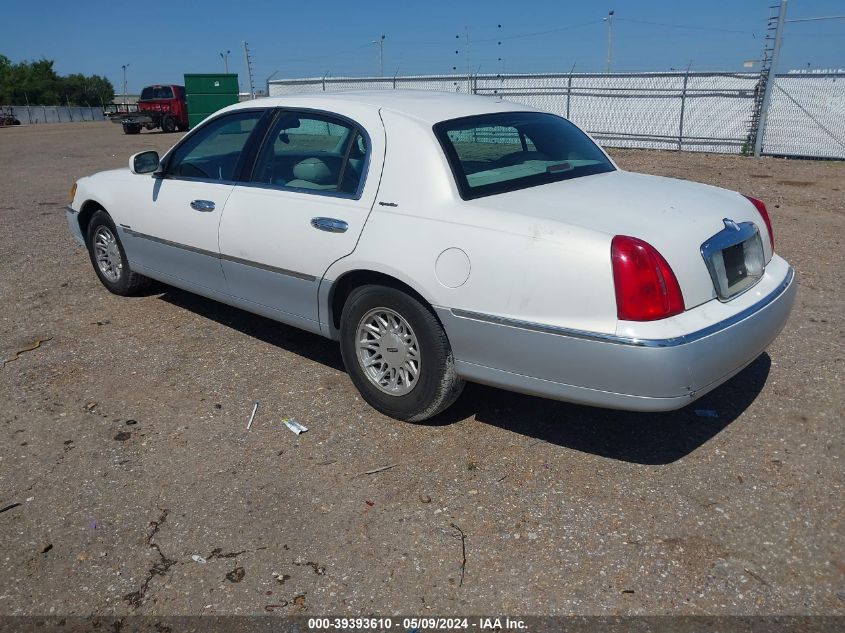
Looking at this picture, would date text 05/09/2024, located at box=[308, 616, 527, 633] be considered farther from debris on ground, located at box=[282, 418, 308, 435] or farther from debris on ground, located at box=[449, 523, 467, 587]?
debris on ground, located at box=[282, 418, 308, 435]

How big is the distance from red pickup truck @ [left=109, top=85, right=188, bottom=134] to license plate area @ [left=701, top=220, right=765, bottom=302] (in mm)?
31458

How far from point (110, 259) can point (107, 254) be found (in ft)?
0.18

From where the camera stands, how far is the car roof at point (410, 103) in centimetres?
399

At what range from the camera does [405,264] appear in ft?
11.6

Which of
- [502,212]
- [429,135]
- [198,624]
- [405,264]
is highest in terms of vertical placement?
[429,135]

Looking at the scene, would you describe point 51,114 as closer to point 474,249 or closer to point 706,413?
point 474,249

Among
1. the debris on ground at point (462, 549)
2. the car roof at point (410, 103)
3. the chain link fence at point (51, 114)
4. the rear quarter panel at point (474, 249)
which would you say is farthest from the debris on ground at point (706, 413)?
the chain link fence at point (51, 114)

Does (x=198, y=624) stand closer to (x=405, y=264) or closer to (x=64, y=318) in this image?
(x=405, y=264)

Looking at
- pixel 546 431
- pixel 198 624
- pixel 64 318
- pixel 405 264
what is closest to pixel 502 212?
pixel 405 264

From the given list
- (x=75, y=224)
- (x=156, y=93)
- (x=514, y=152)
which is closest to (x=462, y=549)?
(x=514, y=152)

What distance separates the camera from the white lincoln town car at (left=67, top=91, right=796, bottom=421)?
3.06 m

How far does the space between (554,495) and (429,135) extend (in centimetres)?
189

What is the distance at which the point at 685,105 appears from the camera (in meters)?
17.4

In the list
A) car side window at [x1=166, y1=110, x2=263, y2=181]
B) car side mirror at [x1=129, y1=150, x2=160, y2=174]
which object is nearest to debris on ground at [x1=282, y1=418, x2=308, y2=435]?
car side window at [x1=166, y1=110, x2=263, y2=181]
